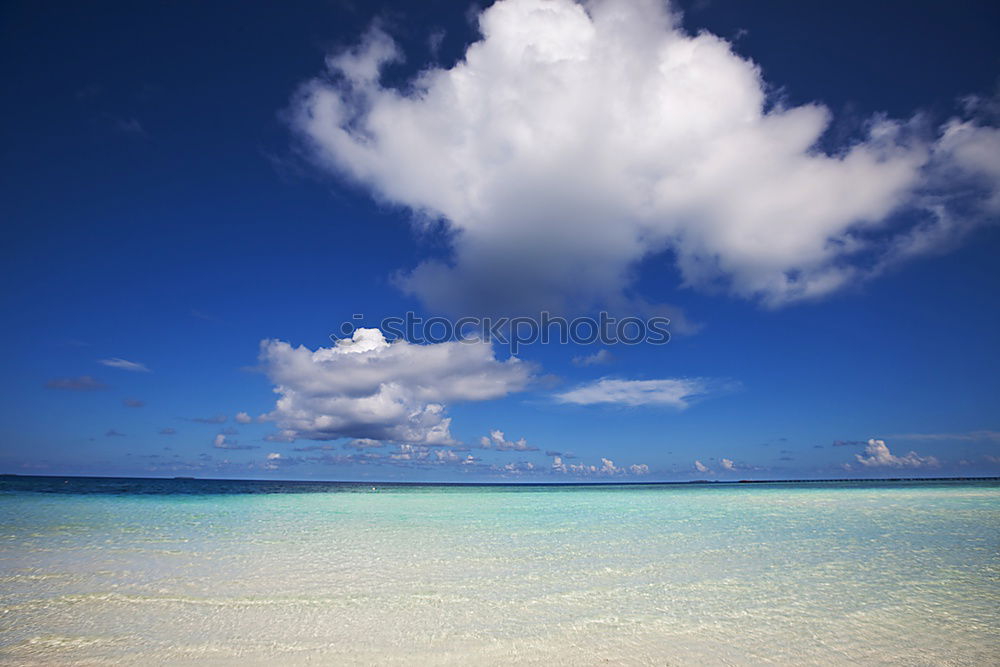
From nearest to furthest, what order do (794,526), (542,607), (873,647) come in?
(873,647) → (542,607) → (794,526)

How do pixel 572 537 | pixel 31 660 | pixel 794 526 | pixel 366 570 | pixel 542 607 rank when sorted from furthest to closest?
pixel 794 526 < pixel 572 537 < pixel 366 570 < pixel 542 607 < pixel 31 660

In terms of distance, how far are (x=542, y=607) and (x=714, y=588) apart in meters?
2.74

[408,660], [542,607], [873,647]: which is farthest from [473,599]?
[873,647]

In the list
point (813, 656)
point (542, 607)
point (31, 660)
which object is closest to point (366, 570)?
point (542, 607)

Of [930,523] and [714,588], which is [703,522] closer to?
[930,523]

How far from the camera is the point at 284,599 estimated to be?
20.7 ft

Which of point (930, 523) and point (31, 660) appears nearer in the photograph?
point (31, 660)

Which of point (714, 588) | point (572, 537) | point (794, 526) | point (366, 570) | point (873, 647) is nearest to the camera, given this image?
point (873, 647)

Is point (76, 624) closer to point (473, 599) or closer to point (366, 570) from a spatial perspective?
point (366, 570)

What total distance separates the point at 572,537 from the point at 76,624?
946cm

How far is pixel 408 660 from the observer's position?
452cm

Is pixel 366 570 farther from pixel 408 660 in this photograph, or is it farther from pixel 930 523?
pixel 930 523

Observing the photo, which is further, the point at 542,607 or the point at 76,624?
the point at 542,607

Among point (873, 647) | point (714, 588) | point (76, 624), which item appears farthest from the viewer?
point (714, 588)
